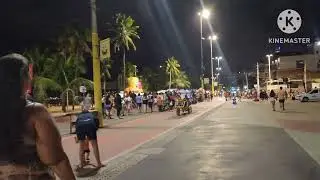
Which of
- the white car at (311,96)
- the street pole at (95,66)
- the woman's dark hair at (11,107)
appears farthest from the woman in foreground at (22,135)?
the white car at (311,96)

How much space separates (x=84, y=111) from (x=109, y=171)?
1.34 m

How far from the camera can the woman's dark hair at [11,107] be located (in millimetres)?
3740

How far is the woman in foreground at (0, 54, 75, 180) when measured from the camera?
3.74 m

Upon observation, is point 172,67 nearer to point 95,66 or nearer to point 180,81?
point 180,81

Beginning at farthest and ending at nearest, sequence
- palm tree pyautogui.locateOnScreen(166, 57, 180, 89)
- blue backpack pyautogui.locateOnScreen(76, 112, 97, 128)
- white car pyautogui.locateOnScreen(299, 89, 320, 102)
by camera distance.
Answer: palm tree pyautogui.locateOnScreen(166, 57, 180, 89) < white car pyautogui.locateOnScreen(299, 89, 320, 102) < blue backpack pyautogui.locateOnScreen(76, 112, 97, 128)

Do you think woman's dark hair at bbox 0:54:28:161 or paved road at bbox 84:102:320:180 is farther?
paved road at bbox 84:102:320:180

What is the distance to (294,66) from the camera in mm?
128000

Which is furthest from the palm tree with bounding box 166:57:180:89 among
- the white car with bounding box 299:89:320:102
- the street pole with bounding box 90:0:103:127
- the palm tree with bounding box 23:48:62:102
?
the street pole with bounding box 90:0:103:127

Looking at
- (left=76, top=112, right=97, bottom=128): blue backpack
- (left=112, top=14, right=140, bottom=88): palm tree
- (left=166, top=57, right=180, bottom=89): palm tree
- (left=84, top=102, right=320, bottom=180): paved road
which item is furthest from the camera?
(left=166, top=57, right=180, bottom=89): palm tree

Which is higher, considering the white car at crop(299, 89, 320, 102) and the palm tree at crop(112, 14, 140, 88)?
the palm tree at crop(112, 14, 140, 88)

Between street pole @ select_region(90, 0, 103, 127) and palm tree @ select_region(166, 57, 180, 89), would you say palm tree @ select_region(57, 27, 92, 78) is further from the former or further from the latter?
palm tree @ select_region(166, 57, 180, 89)

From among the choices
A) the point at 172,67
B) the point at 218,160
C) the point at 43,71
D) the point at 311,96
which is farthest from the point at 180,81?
the point at 218,160

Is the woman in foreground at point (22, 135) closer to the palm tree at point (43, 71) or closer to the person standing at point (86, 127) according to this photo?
the person standing at point (86, 127)

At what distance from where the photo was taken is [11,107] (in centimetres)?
377
